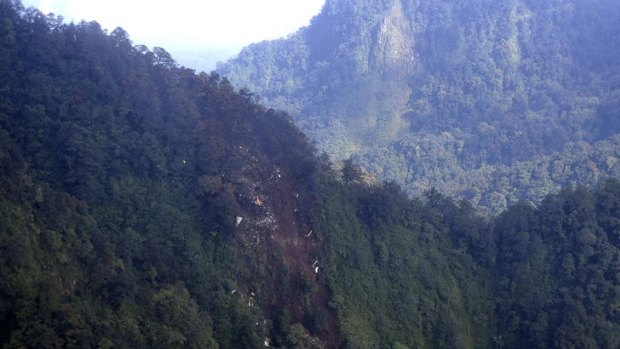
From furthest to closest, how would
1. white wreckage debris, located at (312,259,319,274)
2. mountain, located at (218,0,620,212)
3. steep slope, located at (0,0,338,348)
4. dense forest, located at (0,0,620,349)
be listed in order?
1. mountain, located at (218,0,620,212)
2. white wreckage debris, located at (312,259,319,274)
3. dense forest, located at (0,0,620,349)
4. steep slope, located at (0,0,338,348)

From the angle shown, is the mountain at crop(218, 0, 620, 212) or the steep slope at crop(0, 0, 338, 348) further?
the mountain at crop(218, 0, 620, 212)

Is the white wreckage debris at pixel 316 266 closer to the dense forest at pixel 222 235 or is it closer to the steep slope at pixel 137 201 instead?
the dense forest at pixel 222 235

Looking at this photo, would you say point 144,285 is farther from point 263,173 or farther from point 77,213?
point 263,173

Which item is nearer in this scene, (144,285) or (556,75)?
(144,285)

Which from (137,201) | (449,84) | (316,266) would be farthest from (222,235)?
(449,84)

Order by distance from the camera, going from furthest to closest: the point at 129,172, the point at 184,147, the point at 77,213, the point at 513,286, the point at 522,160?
1. the point at 522,160
2. the point at 513,286
3. the point at 184,147
4. the point at 129,172
5. the point at 77,213

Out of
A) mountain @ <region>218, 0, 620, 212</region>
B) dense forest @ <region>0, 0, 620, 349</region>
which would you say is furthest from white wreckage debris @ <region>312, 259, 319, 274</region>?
mountain @ <region>218, 0, 620, 212</region>

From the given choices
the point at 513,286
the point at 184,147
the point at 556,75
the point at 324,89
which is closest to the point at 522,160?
the point at 556,75

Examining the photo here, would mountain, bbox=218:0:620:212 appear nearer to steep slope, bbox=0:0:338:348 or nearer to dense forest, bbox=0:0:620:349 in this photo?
dense forest, bbox=0:0:620:349
